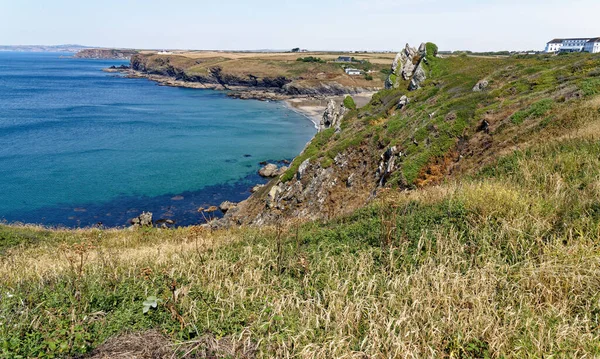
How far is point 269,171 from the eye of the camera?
4922cm

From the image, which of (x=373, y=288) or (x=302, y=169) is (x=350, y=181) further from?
A: (x=373, y=288)

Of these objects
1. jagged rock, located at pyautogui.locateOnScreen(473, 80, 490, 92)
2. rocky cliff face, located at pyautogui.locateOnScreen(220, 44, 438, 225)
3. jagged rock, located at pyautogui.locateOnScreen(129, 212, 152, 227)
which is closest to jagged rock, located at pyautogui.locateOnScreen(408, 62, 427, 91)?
rocky cliff face, located at pyautogui.locateOnScreen(220, 44, 438, 225)

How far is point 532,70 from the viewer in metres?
27.6

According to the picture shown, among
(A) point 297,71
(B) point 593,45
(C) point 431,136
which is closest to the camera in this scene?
(C) point 431,136

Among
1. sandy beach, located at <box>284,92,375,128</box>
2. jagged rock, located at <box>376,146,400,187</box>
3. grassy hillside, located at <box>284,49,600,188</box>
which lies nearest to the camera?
grassy hillside, located at <box>284,49,600,188</box>

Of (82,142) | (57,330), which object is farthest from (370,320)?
(82,142)

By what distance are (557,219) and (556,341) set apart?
3.86 m

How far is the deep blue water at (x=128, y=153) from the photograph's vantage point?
38.4 meters

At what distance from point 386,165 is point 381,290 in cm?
1690

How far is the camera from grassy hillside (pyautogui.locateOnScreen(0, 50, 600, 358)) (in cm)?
509

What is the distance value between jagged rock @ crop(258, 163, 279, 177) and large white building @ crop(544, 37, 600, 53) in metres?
132

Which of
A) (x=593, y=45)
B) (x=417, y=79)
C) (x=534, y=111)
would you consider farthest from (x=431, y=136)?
(x=593, y=45)

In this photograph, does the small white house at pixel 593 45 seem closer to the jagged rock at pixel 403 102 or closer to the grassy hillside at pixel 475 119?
the grassy hillside at pixel 475 119

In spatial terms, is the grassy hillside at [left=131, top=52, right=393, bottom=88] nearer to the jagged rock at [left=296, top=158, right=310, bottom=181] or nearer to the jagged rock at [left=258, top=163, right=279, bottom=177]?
the jagged rock at [left=258, top=163, right=279, bottom=177]
